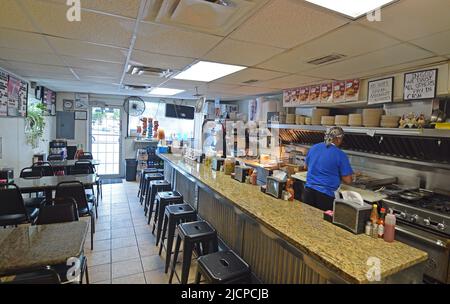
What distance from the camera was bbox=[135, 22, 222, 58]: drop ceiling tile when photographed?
1915mm

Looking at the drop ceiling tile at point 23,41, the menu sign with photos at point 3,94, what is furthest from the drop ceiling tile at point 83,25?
the menu sign with photos at point 3,94

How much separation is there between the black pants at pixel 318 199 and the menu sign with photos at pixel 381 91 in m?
1.40

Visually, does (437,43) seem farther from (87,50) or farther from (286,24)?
(87,50)

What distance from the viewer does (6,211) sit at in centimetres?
288

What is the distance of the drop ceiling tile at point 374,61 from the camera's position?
7.20 ft

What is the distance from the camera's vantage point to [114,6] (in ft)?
5.08

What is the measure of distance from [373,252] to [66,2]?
2.27 meters

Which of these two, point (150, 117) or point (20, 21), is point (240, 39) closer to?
point (20, 21)

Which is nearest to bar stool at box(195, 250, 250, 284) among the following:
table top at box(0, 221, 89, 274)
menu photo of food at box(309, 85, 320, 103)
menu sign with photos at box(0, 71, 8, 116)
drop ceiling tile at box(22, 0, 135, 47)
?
table top at box(0, 221, 89, 274)

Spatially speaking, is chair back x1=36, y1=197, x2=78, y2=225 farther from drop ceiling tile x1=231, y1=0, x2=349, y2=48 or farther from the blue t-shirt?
the blue t-shirt

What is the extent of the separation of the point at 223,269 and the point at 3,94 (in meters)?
4.18

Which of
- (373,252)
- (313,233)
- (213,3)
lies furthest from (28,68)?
(373,252)

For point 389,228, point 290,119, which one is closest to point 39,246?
point 389,228

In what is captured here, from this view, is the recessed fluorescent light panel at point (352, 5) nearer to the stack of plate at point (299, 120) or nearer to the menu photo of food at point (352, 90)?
the menu photo of food at point (352, 90)
